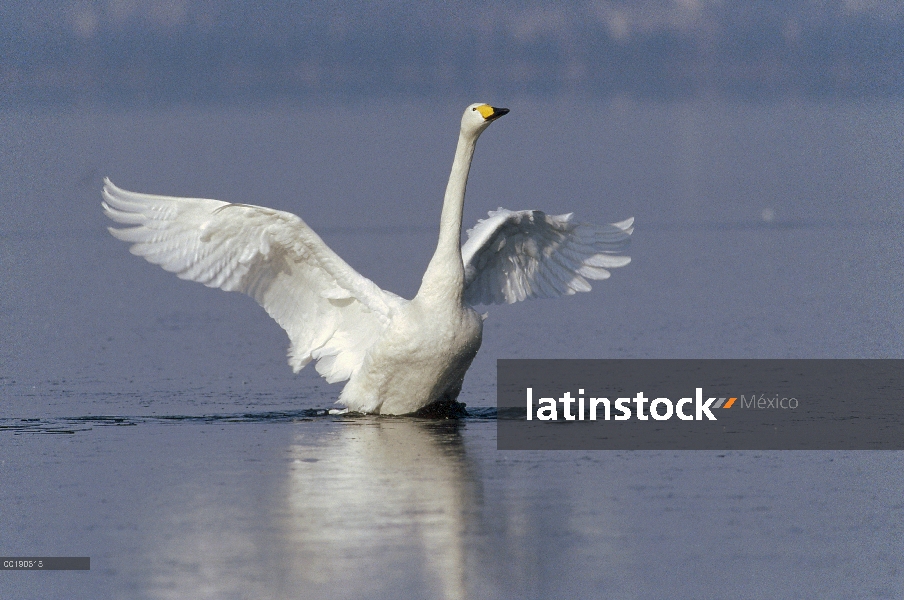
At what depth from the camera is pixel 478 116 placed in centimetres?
1614

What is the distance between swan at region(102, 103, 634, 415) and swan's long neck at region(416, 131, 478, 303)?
0.01 meters

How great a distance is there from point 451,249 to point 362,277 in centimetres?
140

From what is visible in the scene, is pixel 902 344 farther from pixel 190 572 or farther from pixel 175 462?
pixel 190 572

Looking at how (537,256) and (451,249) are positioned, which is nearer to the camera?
(451,249)

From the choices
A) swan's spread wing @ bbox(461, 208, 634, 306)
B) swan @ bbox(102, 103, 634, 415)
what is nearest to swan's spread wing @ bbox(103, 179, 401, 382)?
swan @ bbox(102, 103, 634, 415)

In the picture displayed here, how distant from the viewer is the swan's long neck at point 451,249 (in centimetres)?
1577

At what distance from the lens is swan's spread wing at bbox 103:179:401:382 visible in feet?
53.8

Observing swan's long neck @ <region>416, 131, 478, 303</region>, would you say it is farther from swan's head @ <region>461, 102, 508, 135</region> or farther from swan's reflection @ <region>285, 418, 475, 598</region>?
swan's reflection @ <region>285, 418, 475, 598</region>

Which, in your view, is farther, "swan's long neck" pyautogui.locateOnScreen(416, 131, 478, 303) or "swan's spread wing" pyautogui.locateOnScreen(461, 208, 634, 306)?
"swan's spread wing" pyautogui.locateOnScreen(461, 208, 634, 306)

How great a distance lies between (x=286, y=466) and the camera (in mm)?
13484
